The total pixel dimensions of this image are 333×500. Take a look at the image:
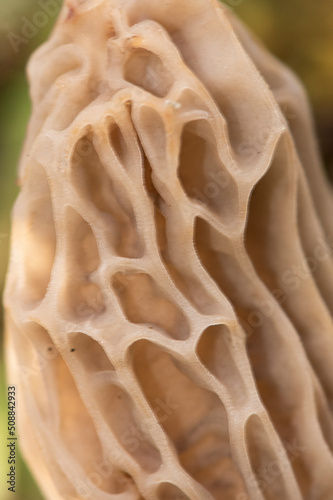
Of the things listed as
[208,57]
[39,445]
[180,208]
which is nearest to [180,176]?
[180,208]

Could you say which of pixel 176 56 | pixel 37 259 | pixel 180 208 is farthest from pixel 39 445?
pixel 176 56

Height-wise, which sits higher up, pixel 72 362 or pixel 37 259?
pixel 37 259

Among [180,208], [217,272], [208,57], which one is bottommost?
[217,272]

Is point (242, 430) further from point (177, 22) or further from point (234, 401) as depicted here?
point (177, 22)

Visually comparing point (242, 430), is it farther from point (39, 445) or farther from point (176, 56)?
point (176, 56)

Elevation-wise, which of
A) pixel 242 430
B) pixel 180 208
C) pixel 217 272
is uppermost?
pixel 180 208

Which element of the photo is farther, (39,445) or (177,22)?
(39,445)
